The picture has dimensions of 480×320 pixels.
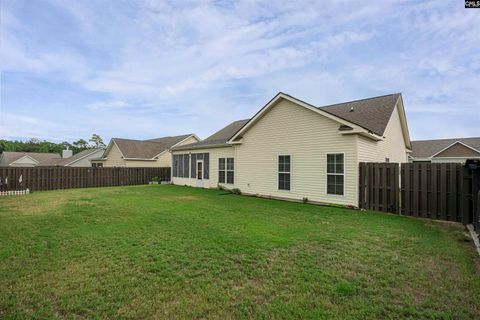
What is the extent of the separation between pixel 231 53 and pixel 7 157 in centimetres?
5649

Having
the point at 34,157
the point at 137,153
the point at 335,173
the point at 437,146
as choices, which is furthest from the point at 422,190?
the point at 34,157

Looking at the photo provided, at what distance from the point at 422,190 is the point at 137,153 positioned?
83.9 feet

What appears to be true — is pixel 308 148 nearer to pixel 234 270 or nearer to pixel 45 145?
pixel 234 270

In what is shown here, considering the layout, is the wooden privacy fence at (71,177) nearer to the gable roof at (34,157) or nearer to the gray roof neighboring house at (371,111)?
the gray roof neighboring house at (371,111)

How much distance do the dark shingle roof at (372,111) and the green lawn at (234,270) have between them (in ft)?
21.2

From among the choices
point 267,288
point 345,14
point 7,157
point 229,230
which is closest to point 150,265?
point 267,288

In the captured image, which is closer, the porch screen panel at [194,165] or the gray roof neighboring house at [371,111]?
the gray roof neighboring house at [371,111]

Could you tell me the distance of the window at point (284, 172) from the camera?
39.5 ft

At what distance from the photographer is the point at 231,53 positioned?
14.4 metres

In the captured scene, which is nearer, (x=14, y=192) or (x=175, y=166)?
(x=14, y=192)

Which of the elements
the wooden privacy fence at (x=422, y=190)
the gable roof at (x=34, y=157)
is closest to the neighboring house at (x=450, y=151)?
the wooden privacy fence at (x=422, y=190)

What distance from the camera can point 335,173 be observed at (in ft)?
33.9

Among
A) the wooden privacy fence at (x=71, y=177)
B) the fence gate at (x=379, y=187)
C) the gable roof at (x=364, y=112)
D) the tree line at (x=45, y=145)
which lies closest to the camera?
the fence gate at (x=379, y=187)

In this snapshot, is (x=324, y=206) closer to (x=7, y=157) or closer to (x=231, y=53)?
(x=231, y=53)
